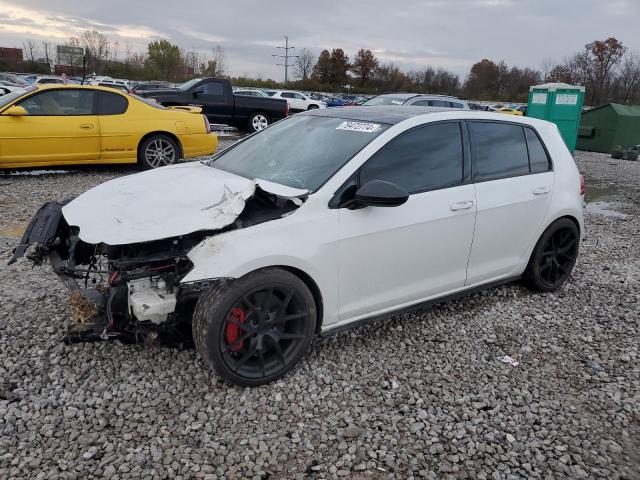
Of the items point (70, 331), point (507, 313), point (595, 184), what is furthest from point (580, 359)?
point (595, 184)

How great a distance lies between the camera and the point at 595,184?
11.4m

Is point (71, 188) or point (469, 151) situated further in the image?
point (71, 188)

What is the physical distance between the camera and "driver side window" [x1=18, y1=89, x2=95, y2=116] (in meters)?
8.01

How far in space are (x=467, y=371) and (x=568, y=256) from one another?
2.02 meters

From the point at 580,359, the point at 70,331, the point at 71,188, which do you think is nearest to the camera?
the point at 70,331

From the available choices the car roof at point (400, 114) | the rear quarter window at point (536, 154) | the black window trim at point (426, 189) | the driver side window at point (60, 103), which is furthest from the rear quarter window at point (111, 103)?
the rear quarter window at point (536, 154)

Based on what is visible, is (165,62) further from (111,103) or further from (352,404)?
(352,404)

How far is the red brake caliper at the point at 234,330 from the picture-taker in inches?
115

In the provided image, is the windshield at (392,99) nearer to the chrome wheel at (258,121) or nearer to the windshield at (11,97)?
the chrome wheel at (258,121)

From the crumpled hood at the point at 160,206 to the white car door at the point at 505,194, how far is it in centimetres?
154

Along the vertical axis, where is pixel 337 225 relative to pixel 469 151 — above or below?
below

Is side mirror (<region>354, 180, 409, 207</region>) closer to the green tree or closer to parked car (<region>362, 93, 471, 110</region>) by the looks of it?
parked car (<region>362, 93, 471, 110</region>)

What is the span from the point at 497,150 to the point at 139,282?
284 cm

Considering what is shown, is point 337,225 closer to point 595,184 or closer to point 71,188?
point 71,188
